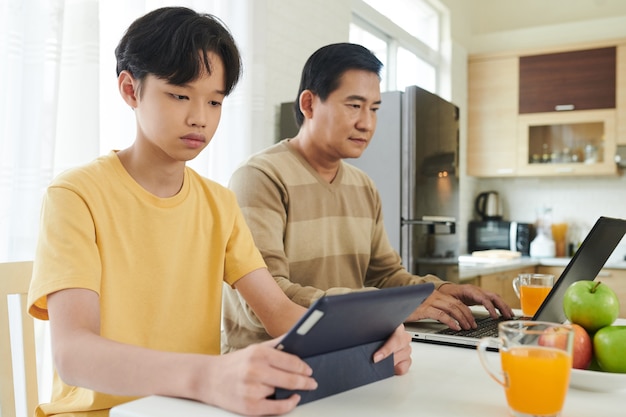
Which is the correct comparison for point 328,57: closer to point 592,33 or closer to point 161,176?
point 161,176

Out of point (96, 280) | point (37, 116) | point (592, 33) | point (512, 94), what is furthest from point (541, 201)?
point (96, 280)

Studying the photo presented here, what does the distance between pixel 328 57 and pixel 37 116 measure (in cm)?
80

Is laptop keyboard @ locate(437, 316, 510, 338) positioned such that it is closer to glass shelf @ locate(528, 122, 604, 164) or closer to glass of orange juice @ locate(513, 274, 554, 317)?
glass of orange juice @ locate(513, 274, 554, 317)

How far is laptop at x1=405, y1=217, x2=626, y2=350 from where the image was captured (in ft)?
4.03

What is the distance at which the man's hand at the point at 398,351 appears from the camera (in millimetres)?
1002

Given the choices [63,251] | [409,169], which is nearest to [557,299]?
[63,251]

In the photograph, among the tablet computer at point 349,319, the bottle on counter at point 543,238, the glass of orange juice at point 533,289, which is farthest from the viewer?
the bottle on counter at point 543,238

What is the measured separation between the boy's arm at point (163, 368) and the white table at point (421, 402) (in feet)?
0.08

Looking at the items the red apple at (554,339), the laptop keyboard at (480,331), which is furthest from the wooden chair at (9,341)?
the red apple at (554,339)

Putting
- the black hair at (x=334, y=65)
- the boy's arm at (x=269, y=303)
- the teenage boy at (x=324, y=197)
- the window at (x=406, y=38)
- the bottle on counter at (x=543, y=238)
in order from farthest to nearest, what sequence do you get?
the bottle on counter at (x=543, y=238) → the window at (x=406, y=38) → the black hair at (x=334, y=65) → the teenage boy at (x=324, y=197) → the boy's arm at (x=269, y=303)

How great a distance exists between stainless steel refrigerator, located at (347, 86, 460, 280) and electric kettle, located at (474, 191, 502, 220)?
6.64ft

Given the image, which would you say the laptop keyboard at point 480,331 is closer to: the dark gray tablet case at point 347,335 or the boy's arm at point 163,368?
the dark gray tablet case at point 347,335

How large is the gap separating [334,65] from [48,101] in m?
0.78

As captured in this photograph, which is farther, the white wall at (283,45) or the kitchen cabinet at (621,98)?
the kitchen cabinet at (621,98)
